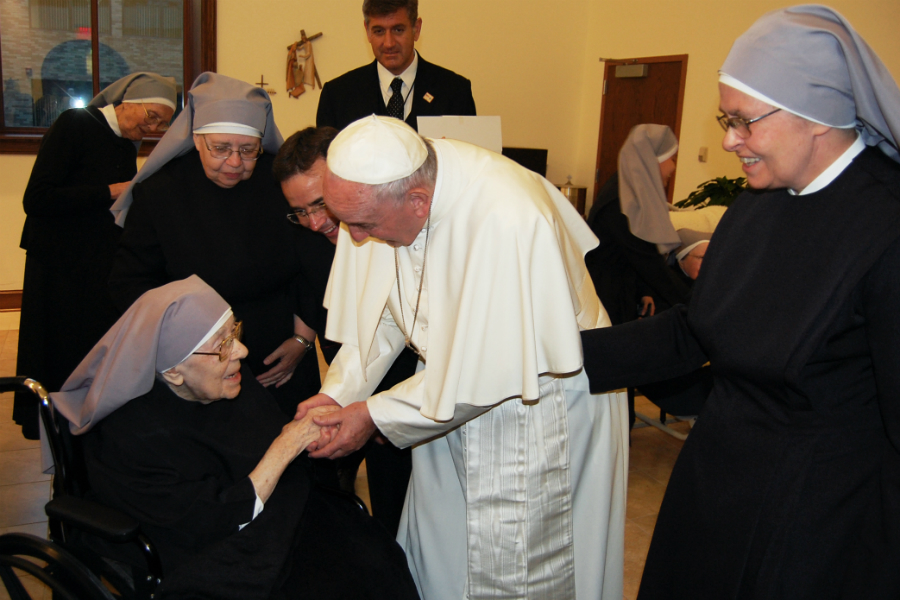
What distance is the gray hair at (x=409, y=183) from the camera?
67.6 inches

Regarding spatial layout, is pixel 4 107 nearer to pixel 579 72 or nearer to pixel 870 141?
pixel 579 72

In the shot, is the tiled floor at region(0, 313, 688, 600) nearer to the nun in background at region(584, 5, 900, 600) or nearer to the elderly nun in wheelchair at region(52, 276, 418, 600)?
the elderly nun in wheelchair at region(52, 276, 418, 600)

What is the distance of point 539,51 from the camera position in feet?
30.4

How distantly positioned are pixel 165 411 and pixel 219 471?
0.77 feet

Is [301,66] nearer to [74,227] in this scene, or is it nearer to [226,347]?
[74,227]

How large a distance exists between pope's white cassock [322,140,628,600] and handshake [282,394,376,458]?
0.25 ft

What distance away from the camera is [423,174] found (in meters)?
1.78

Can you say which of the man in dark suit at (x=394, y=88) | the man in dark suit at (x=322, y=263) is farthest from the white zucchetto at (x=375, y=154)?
the man in dark suit at (x=394, y=88)

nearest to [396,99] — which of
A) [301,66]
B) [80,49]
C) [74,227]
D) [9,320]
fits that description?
[74,227]

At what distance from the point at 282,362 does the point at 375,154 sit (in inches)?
51.3

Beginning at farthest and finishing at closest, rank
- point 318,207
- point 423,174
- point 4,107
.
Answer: point 4,107, point 318,207, point 423,174

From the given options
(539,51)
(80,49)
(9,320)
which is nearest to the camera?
(9,320)

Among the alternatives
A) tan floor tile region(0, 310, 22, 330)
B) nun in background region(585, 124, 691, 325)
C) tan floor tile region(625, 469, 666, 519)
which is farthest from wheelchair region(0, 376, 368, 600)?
tan floor tile region(0, 310, 22, 330)

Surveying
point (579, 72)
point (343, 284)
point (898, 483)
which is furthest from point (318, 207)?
point (579, 72)
